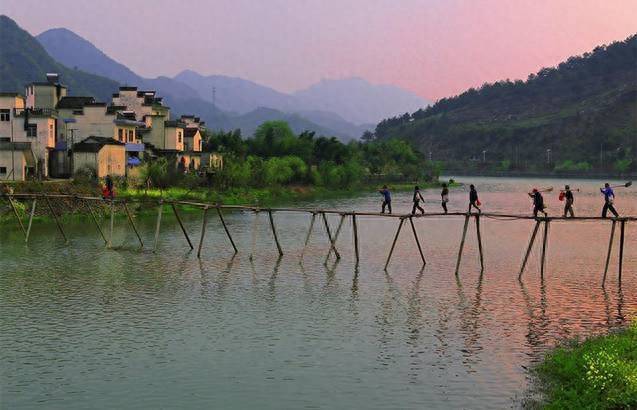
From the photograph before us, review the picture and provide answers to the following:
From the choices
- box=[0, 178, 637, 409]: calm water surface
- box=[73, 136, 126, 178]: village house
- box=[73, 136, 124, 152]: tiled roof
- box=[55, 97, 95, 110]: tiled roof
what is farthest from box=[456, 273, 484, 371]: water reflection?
box=[55, 97, 95, 110]: tiled roof

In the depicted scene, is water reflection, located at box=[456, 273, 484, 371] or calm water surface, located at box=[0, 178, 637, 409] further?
water reflection, located at box=[456, 273, 484, 371]

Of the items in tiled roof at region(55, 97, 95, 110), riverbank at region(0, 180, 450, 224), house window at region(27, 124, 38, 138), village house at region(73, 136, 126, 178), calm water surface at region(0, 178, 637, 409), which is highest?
tiled roof at region(55, 97, 95, 110)

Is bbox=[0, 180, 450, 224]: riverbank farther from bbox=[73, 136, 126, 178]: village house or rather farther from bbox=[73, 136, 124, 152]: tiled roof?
bbox=[73, 136, 124, 152]: tiled roof

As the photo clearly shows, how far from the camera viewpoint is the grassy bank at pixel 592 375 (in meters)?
15.8

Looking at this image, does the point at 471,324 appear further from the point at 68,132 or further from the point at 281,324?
the point at 68,132

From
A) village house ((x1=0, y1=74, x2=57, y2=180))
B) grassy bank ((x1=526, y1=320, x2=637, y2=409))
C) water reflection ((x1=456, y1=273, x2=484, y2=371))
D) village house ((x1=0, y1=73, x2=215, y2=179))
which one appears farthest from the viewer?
village house ((x1=0, y1=73, x2=215, y2=179))

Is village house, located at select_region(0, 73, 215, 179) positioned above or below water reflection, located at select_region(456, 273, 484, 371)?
above

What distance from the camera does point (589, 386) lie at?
16.9m

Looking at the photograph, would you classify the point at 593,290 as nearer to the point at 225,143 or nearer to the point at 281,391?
the point at 281,391

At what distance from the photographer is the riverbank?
2312 inches

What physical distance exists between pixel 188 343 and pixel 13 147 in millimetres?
51131

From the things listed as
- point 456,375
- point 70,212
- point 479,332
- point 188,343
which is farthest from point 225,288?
point 70,212

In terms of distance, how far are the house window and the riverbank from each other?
8.52m

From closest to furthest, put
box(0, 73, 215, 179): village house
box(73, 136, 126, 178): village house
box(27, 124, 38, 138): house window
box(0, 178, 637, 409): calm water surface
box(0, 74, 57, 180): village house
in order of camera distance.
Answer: box(0, 178, 637, 409): calm water surface < box(0, 74, 57, 180): village house < box(0, 73, 215, 179): village house < box(27, 124, 38, 138): house window < box(73, 136, 126, 178): village house
